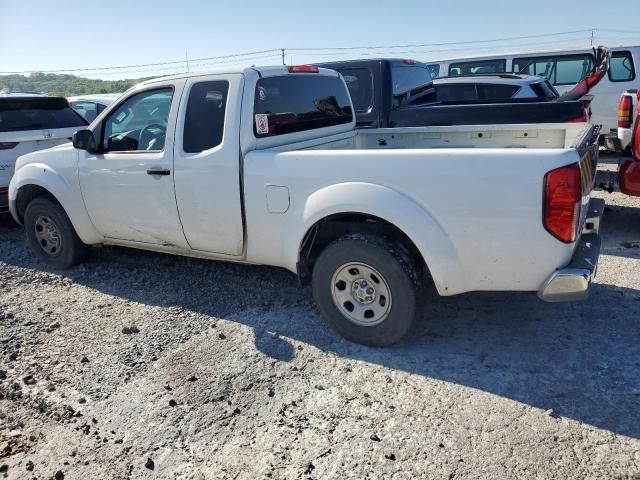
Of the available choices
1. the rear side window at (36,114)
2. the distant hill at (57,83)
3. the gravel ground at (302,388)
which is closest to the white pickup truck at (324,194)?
the gravel ground at (302,388)

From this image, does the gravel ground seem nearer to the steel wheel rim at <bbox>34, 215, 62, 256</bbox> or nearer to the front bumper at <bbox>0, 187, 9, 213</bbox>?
the steel wheel rim at <bbox>34, 215, 62, 256</bbox>

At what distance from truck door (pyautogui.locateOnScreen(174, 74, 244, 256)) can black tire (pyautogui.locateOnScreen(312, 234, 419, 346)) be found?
30.8 inches

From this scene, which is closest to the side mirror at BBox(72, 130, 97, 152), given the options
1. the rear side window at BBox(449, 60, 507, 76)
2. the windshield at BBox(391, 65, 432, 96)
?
the windshield at BBox(391, 65, 432, 96)

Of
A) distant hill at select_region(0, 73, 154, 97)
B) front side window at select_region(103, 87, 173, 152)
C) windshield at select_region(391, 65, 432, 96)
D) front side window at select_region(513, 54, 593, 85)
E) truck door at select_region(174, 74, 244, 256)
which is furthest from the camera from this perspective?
distant hill at select_region(0, 73, 154, 97)

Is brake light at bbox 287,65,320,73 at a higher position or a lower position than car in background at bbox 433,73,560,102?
higher

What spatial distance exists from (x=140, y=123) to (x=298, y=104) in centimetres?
137

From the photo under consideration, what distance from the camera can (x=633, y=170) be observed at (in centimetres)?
550

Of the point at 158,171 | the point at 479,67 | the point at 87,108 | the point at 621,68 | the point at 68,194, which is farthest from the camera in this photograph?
the point at 479,67

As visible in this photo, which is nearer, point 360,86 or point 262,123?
point 262,123

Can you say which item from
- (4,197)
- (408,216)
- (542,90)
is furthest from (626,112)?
(4,197)

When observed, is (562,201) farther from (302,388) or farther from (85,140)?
(85,140)

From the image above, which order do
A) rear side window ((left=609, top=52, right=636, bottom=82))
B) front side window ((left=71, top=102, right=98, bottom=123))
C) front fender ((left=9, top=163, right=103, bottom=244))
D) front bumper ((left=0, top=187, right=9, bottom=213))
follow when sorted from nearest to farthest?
front fender ((left=9, top=163, right=103, bottom=244)) < front bumper ((left=0, top=187, right=9, bottom=213)) < rear side window ((left=609, top=52, right=636, bottom=82)) < front side window ((left=71, top=102, right=98, bottom=123))

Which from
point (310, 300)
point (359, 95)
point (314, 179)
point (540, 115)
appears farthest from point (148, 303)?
point (540, 115)

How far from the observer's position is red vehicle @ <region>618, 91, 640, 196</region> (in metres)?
5.48
